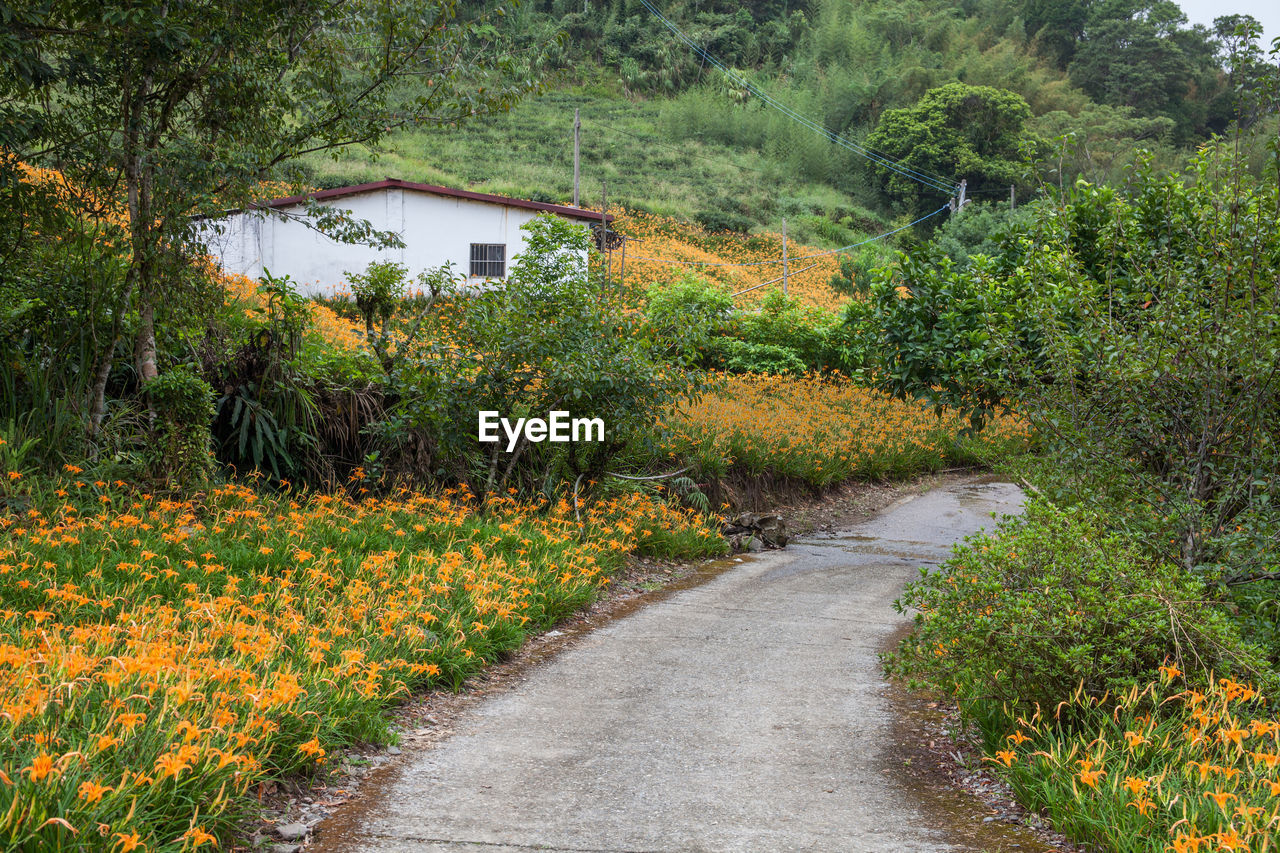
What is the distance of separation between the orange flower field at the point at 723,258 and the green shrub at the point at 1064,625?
78.1ft

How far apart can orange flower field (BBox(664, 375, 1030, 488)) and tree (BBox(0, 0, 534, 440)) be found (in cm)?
413

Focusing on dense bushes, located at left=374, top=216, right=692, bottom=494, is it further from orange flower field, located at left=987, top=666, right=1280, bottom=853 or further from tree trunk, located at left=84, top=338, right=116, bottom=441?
orange flower field, located at left=987, top=666, right=1280, bottom=853

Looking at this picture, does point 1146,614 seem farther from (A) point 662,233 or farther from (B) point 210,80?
(A) point 662,233

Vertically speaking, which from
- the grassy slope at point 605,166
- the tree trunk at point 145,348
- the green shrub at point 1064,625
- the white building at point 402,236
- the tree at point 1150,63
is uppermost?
the tree at point 1150,63

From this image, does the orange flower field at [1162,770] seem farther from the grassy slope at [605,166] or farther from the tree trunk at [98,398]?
the grassy slope at [605,166]

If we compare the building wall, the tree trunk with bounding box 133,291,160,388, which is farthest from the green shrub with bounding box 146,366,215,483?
the building wall

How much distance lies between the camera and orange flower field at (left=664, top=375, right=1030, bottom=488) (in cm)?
1274

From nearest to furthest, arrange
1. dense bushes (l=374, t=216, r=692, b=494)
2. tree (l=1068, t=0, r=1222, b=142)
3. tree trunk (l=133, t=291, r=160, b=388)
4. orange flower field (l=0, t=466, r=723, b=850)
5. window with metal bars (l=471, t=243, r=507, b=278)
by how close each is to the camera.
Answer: orange flower field (l=0, t=466, r=723, b=850), tree trunk (l=133, t=291, r=160, b=388), dense bushes (l=374, t=216, r=692, b=494), window with metal bars (l=471, t=243, r=507, b=278), tree (l=1068, t=0, r=1222, b=142)

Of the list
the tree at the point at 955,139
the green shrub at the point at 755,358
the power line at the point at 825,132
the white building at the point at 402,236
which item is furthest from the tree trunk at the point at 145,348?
the tree at the point at 955,139

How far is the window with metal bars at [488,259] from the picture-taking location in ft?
74.2

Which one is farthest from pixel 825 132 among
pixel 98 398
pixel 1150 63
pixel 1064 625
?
pixel 1064 625

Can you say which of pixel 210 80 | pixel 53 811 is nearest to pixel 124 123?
pixel 210 80

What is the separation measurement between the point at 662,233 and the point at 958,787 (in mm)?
34496

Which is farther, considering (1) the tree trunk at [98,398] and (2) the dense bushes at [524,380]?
(2) the dense bushes at [524,380]
